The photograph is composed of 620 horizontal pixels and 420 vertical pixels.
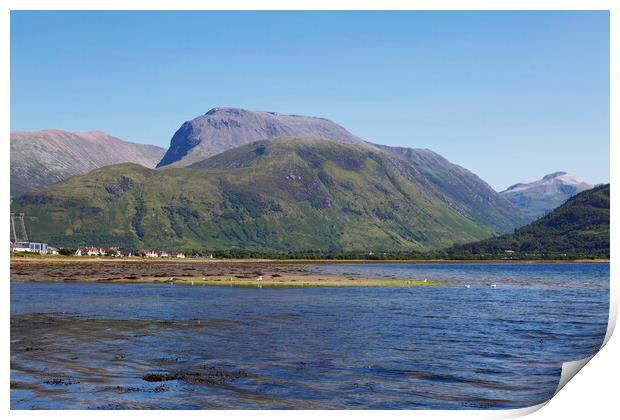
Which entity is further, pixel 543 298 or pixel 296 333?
pixel 543 298

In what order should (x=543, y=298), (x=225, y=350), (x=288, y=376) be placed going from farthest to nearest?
(x=543, y=298) < (x=225, y=350) < (x=288, y=376)

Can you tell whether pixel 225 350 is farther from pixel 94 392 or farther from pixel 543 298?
pixel 543 298

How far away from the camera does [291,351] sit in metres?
37.1

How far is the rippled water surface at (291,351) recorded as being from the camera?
26.5 meters

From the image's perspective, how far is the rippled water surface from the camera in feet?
87.0

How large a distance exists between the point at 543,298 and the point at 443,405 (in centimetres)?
5729

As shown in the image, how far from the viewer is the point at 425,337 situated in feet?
142

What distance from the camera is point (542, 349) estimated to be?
39.1 meters
